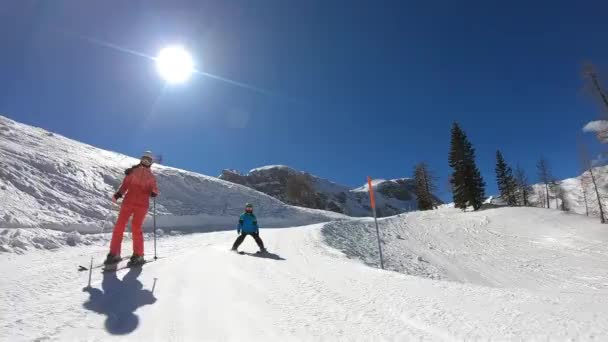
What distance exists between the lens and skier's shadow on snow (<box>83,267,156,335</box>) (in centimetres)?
354

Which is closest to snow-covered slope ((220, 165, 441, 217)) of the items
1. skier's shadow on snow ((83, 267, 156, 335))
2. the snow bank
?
the snow bank

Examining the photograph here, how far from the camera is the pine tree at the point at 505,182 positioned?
6481 cm

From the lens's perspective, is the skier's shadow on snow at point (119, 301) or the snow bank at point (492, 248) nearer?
the skier's shadow on snow at point (119, 301)

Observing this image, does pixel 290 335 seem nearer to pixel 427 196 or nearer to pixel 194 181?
pixel 194 181

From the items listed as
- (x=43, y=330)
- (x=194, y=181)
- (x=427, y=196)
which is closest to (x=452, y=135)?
(x=427, y=196)

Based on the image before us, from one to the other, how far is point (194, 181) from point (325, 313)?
1076 inches

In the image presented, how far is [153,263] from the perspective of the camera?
736cm

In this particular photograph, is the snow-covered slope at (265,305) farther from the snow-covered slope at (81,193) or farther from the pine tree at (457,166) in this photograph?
the pine tree at (457,166)

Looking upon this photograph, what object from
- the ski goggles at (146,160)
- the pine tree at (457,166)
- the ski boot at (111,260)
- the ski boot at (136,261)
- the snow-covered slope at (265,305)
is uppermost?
the pine tree at (457,166)

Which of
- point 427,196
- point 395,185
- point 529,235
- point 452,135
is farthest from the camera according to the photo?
point 395,185

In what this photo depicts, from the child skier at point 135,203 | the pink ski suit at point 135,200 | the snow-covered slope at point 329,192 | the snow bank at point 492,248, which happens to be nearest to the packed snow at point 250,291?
the snow bank at point 492,248

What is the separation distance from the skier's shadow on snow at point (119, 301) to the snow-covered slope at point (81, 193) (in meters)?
7.69

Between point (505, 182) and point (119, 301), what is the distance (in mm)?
72784

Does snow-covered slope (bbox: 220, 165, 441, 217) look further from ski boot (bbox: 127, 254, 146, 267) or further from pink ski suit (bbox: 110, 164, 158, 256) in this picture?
ski boot (bbox: 127, 254, 146, 267)
